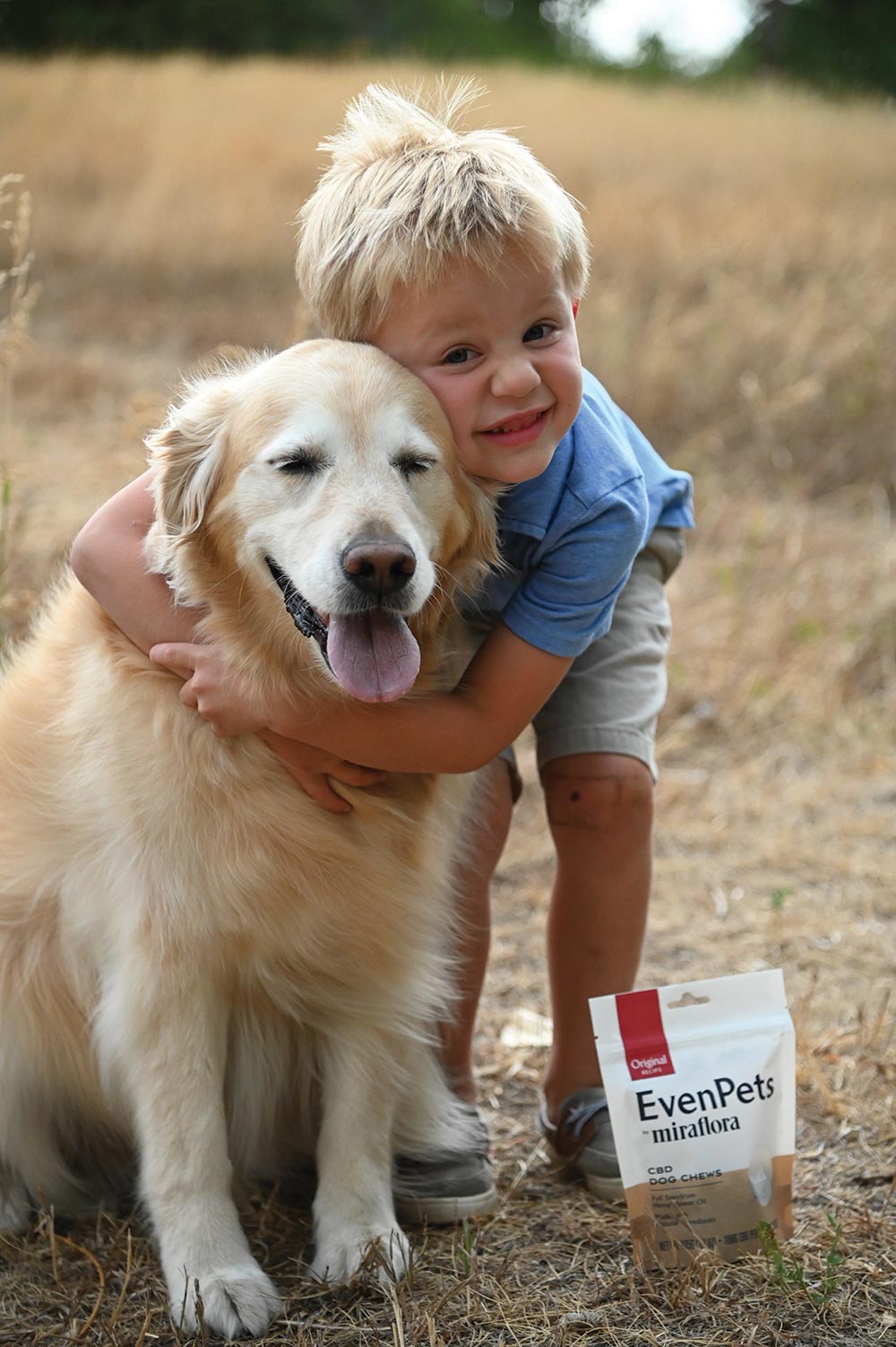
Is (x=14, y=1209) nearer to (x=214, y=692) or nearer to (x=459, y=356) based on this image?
(x=214, y=692)

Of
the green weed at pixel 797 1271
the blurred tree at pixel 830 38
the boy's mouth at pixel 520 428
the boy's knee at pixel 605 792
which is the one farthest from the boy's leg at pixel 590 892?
the blurred tree at pixel 830 38

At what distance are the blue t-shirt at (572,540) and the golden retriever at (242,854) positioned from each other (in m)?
0.08

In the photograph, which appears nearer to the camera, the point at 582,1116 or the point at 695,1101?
the point at 695,1101

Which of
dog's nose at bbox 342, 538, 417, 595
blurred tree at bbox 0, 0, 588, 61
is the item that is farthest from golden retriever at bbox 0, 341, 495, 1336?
blurred tree at bbox 0, 0, 588, 61

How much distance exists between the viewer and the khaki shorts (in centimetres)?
214

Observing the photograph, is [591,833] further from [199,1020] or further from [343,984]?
[199,1020]

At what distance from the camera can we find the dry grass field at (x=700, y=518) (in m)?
1.79

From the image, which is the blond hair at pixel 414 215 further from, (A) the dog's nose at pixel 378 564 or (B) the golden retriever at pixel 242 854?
(A) the dog's nose at pixel 378 564

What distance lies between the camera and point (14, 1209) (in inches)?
79.0

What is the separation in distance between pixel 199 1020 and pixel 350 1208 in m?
0.39

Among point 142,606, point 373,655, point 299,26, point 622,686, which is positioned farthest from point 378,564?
point 299,26

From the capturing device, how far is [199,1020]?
1.79 metres

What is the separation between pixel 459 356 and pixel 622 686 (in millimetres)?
676

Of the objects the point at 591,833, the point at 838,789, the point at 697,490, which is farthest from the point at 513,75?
the point at 591,833
